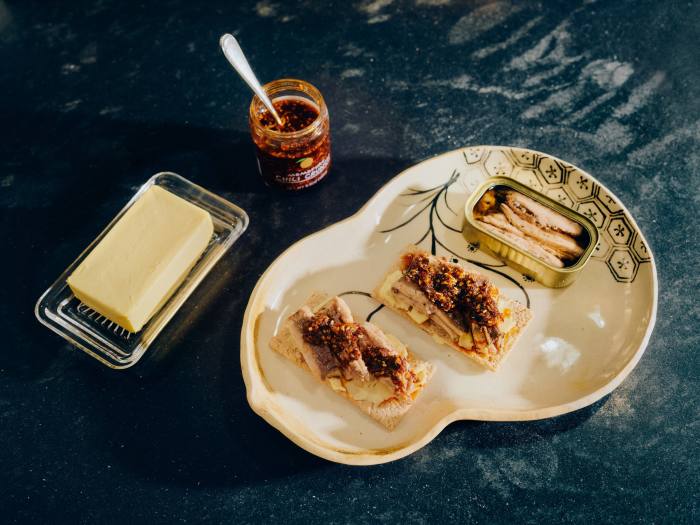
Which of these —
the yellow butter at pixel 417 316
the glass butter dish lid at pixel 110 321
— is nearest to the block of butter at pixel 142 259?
the glass butter dish lid at pixel 110 321

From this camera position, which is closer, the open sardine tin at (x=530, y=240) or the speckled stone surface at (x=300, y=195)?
the speckled stone surface at (x=300, y=195)

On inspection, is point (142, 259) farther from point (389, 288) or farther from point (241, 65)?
point (389, 288)

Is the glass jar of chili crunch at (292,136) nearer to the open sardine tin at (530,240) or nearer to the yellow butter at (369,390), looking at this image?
the open sardine tin at (530,240)

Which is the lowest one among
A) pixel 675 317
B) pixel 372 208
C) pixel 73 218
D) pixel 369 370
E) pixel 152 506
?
pixel 675 317

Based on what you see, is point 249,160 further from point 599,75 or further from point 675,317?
point 675,317

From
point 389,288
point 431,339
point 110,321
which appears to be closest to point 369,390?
point 431,339

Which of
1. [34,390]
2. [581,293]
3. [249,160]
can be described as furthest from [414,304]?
[34,390]
